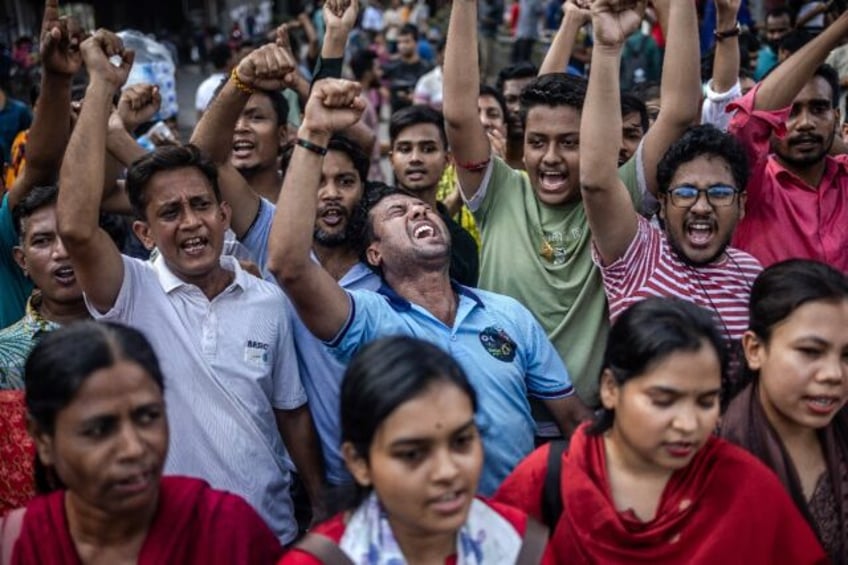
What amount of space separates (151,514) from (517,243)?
1.73 m

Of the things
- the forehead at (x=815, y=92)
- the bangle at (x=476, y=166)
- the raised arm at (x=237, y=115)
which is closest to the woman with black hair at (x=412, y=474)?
the raised arm at (x=237, y=115)

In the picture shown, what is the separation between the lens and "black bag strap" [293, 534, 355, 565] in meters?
2.09

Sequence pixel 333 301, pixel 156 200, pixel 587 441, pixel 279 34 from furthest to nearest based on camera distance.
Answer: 1. pixel 279 34
2. pixel 156 200
3. pixel 333 301
4. pixel 587 441

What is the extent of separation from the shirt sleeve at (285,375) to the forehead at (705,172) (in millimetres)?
Result: 1339

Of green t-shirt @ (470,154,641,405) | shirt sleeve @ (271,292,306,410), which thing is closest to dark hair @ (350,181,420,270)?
green t-shirt @ (470,154,641,405)

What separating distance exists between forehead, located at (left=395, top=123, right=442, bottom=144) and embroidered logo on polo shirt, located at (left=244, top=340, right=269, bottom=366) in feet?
5.93

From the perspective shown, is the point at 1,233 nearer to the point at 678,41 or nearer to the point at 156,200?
the point at 156,200

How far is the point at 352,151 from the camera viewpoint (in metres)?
4.00

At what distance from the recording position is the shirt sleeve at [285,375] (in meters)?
3.06

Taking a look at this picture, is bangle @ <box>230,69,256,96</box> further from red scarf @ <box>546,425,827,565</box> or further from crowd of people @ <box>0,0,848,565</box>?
red scarf @ <box>546,425,827,565</box>

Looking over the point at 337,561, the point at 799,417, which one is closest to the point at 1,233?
the point at 337,561

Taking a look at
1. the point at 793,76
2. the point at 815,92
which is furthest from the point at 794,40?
the point at 793,76

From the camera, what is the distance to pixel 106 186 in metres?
3.92

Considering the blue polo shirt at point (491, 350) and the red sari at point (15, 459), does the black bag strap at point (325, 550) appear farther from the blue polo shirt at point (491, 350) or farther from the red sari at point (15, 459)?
the red sari at point (15, 459)
